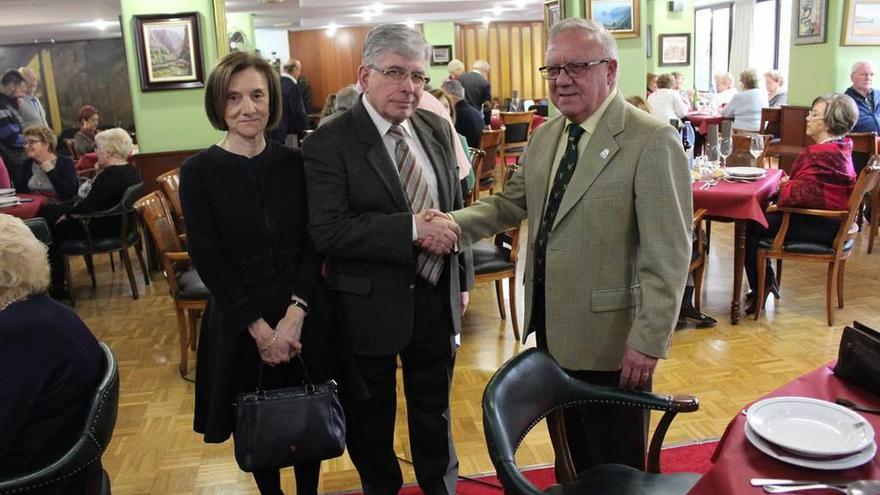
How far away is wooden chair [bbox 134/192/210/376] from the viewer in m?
3.64

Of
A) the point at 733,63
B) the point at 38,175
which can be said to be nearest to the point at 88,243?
the point at 38,175

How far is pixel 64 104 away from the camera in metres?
16.7

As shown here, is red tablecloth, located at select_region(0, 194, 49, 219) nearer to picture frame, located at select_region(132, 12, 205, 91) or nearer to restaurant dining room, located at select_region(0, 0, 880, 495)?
picture frame, located at select_region(132, 12, 205, 91)

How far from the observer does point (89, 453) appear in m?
1.73

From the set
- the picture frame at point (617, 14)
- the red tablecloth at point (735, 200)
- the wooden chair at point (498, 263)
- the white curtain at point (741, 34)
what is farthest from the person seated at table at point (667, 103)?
the white curtain at point (741, 34)

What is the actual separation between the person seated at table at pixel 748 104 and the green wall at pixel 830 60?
967 mm

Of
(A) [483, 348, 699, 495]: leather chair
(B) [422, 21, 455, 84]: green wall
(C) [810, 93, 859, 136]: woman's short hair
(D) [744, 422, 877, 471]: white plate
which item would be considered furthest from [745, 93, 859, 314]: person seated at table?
(B) [422, 21, 455, 84]: green wall

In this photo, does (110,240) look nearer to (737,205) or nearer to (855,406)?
(737,205)

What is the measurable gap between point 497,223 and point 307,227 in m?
0.56

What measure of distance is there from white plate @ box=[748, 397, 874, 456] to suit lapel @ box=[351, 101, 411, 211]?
1.04 metres

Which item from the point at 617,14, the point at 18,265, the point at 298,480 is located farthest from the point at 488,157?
the point at 18,265

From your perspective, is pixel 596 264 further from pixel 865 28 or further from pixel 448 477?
pixel 865 28

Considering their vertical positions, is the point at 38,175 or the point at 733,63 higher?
the point at 733,63

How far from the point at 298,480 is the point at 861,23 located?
23.2 ft
